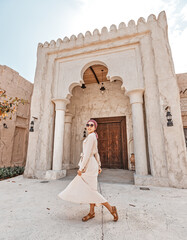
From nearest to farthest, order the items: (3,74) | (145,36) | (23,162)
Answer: (145,36), (3,74), (23,162)

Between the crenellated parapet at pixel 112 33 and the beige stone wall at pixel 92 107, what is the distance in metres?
3.29

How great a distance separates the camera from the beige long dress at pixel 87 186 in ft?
6.38

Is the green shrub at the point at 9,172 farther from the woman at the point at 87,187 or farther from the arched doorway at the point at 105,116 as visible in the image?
the woman at the point at 87,187

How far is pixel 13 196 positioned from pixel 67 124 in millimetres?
5393

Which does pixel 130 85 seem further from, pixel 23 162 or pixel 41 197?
pixel 23 162

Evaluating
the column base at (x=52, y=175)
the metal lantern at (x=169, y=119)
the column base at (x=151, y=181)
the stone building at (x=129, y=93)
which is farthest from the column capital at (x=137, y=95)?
the column base at (x=52, y=175)

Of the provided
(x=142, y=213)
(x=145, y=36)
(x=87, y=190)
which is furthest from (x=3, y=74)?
(x=142, y=213)

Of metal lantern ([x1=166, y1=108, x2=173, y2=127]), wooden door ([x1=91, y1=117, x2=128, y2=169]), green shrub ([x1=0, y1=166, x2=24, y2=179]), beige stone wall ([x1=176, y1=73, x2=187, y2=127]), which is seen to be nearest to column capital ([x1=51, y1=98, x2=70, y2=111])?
wooden door ([x1=91, y1=117, x2=128, y2=169])

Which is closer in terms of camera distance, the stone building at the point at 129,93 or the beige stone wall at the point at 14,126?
the stone building at the point at 129,93

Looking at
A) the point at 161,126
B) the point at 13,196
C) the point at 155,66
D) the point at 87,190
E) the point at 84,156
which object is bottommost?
the point at 13,196

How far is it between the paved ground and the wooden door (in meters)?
4.55

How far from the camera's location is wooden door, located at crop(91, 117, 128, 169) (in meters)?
7.73

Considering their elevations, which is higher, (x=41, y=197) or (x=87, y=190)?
(x=87, y=190)

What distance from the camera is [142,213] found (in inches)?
90.2
